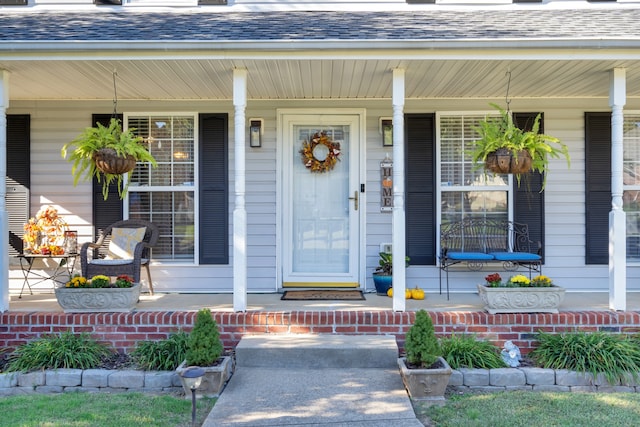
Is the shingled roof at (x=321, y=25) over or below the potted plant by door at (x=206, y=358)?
over

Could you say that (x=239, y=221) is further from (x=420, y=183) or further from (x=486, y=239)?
(x=486, y=239)

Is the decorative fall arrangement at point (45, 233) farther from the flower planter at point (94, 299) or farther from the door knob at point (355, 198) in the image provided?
the door knob at point (355, 198)

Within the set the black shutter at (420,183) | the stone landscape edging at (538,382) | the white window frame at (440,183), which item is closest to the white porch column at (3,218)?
the stone landscape edging at (538,382)

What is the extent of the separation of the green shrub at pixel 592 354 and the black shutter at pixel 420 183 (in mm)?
1887

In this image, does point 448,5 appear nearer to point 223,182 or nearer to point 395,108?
point 395,108

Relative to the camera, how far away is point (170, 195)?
19.5 feet

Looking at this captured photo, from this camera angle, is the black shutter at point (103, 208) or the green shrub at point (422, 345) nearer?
the green shrub at point (422, 345)

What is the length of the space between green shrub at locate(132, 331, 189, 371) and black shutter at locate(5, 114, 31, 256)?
270 centimetres

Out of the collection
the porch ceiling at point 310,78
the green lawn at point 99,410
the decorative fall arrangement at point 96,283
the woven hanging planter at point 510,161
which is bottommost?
the green lawn at point 99,410

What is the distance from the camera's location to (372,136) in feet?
19.5

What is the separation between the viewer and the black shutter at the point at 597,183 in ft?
19.2

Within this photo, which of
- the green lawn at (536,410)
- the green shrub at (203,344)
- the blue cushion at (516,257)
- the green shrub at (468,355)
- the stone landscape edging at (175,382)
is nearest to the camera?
the green lawn at (536,410)

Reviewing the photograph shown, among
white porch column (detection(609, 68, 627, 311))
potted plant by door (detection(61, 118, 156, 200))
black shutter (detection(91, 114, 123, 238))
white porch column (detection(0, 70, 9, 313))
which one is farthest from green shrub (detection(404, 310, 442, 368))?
black shutter (detection(91, 114, 123, 238))

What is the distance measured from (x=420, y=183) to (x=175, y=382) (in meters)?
3.41
